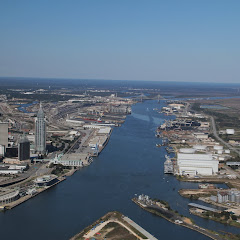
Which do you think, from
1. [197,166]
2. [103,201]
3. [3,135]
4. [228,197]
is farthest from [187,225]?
[3,135]

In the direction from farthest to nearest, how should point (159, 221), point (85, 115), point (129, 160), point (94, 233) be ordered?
1. point (85, 115)
2. point (129, 160)
3. point (159, 221)
4. point (94, 233)

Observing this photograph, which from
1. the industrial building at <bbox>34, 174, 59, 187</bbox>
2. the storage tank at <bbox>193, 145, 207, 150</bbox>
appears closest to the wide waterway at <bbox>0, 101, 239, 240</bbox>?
the industrial building at <bbox>34, 174, 59, 187</bbox>

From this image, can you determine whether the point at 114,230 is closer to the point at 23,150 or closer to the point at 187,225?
the point at 187,225

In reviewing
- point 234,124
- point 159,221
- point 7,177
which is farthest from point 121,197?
point 234,124

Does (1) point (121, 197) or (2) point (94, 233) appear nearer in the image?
(2) point (94, 233)

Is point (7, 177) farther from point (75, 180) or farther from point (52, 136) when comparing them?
point (52, 136)

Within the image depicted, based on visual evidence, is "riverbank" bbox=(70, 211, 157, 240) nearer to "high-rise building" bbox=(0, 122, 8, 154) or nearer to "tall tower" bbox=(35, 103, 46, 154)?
"tall tower" bbox=(35, 103, 46, 154)

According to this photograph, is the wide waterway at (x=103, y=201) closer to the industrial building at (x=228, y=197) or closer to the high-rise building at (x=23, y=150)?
the industrial building at (x=228, y=197)

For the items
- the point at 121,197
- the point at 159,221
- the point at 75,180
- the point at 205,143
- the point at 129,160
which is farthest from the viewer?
the point at 205,143

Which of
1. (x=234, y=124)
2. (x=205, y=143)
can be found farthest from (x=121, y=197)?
(x=234, y=124)
